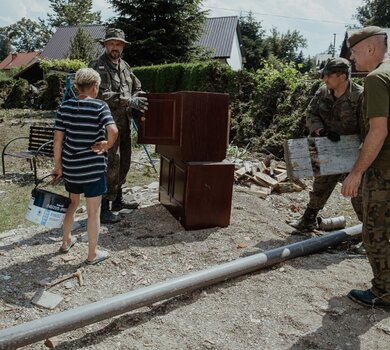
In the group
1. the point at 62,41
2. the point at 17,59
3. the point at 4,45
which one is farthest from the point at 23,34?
the point at 62,41

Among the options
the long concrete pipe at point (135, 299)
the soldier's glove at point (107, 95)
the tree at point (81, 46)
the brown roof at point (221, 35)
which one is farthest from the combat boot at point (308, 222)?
the brown roof at point (221, 35)

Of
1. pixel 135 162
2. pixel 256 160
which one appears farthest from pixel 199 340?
pixel 135 162

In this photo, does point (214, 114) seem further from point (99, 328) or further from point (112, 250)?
point (99, 328)

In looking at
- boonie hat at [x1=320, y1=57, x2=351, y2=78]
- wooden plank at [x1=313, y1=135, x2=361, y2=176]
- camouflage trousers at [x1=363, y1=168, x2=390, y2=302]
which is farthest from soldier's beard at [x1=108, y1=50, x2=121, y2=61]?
camouflage trousers at [x1=363, y1=168, x2=390, y2=302]

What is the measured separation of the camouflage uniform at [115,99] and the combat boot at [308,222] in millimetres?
2217

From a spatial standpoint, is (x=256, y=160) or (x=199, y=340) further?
(x=256, y=160)

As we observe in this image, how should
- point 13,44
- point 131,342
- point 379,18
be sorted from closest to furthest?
point 131,342, point 379,18, point 13,44

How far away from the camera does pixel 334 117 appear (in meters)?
4.62

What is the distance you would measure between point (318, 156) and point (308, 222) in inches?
42.6

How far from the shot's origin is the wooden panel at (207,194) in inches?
181

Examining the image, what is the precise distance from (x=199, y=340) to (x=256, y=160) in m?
5.59

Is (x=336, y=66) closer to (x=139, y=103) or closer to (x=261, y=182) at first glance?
(x=139, y=103)

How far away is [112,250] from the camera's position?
4172 mm

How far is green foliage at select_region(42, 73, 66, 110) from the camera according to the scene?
71.0 ft
